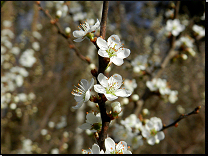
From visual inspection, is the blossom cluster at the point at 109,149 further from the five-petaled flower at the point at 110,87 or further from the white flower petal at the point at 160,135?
the white flower petal at the point at 160,135

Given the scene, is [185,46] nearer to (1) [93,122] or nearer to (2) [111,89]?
(2) [111,89]

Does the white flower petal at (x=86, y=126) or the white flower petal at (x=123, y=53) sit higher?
the white flower petal at (x=123, y=53)

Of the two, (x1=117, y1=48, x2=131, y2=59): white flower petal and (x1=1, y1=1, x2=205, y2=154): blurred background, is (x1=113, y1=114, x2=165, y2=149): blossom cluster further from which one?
(x1=1, y1=1, x2=205, y2=154): blurred background

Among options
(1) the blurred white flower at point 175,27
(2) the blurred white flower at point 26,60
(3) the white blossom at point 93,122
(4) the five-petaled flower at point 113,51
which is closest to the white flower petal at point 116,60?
(4) the five-petaled flower at point 113,51

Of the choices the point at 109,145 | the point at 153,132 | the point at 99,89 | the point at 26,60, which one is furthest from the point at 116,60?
the point at 26,60

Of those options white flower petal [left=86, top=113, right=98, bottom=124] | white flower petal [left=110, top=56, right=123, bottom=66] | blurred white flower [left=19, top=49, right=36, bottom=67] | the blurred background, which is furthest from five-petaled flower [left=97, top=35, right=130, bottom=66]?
blurred white flower [left=19, top=49, right=36, bottom=67]

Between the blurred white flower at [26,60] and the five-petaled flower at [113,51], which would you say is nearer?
the five-petaled flower at [113,51]
